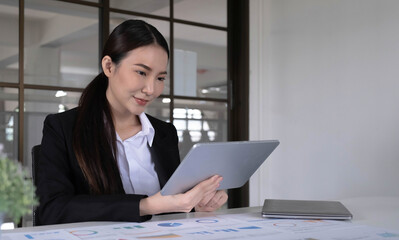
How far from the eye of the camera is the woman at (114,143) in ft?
4.82

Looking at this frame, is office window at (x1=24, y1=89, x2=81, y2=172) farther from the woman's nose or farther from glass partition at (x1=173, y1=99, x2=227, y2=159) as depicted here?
the woman's nose

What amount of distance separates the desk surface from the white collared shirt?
373 mm

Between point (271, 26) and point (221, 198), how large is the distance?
2121 millimetres

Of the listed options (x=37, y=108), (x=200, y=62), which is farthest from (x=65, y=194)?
(x=200, y=62)

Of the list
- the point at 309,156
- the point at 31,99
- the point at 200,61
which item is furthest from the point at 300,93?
the point at 31,99

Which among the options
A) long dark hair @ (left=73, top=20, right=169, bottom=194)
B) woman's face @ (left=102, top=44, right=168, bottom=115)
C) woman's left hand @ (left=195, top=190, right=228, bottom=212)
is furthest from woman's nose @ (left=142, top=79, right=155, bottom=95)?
woman's left hand @ (left=195, top=190, right=228, bottom=212)

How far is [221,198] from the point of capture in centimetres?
161

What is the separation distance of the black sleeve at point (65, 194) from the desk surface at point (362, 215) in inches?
2.7

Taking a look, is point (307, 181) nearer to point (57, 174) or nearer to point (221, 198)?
point (221, 198)

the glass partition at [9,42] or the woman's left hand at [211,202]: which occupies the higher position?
the glass partition at [9,42]

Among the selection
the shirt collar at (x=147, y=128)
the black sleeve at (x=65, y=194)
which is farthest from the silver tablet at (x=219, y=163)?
the shirt collar at (x=147, y=128)

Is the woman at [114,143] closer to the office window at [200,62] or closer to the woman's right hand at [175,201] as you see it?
the woman's right hand at [175,201]

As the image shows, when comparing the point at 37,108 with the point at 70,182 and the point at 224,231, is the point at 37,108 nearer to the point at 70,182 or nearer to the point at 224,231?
the point at 70,182

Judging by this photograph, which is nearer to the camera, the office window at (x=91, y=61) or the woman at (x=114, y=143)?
the woman at (x=114, y=143)
